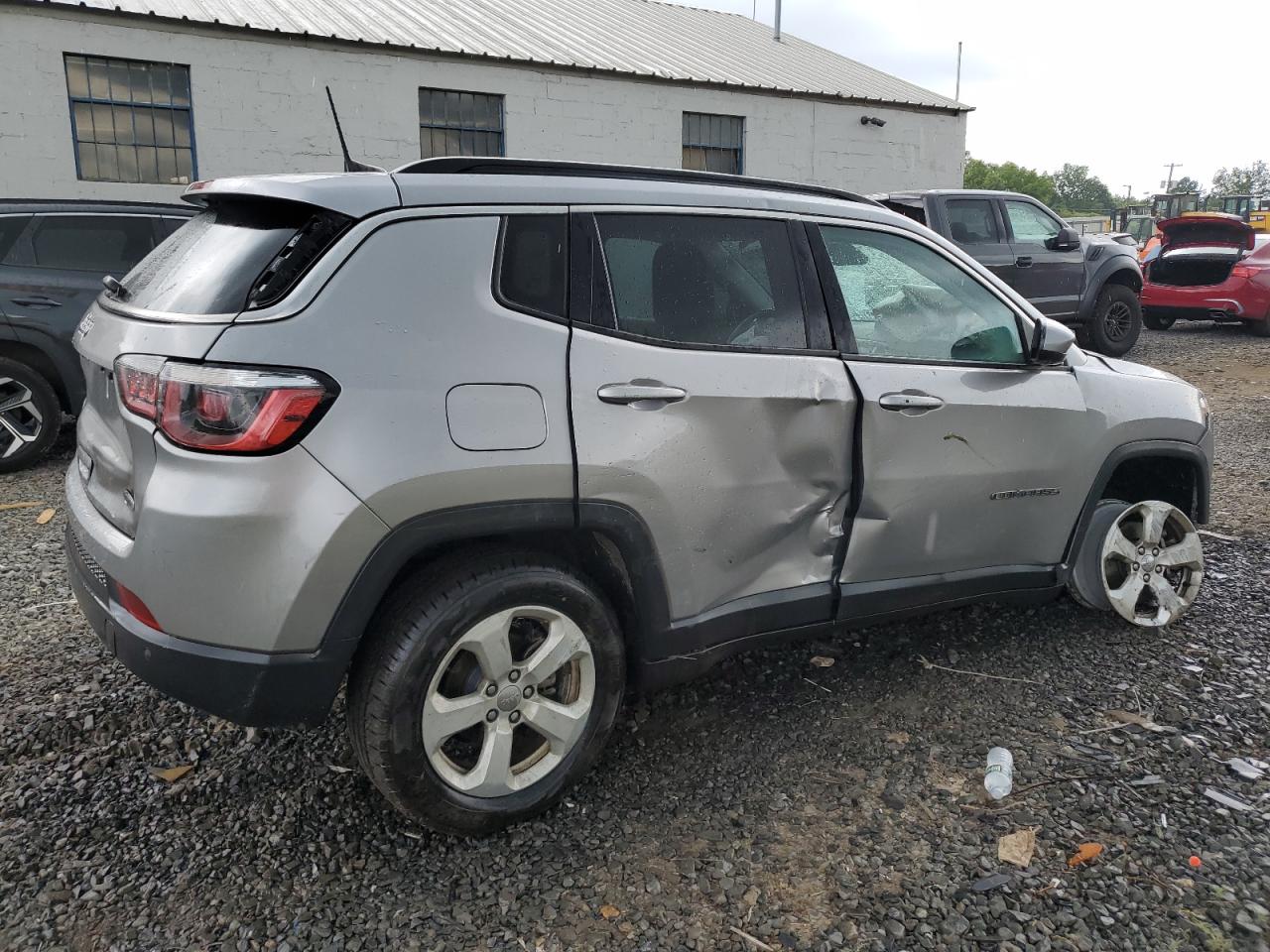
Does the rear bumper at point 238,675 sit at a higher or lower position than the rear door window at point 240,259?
lower

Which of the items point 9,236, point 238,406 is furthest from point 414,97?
point 238,406

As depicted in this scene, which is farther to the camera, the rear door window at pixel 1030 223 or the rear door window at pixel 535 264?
the rear door window at pixel 1030 223

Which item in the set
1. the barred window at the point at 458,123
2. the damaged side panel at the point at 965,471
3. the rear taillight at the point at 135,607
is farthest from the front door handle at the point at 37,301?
the barred window at the point at 458,123

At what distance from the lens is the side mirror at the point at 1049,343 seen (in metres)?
3.52

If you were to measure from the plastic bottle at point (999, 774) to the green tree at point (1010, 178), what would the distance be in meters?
106

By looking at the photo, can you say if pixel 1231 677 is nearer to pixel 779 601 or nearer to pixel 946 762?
pixel 946 762

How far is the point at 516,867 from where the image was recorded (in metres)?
2.59

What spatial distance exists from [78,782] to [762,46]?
21.6 m

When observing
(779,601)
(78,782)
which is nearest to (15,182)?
(78,782)

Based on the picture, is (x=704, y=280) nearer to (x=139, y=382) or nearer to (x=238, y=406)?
(x=238, y=406)

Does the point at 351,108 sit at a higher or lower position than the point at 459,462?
higher

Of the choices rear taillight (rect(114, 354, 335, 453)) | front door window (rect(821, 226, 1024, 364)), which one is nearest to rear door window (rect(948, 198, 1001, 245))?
front door window (rect(821, 226, 1024, 364))

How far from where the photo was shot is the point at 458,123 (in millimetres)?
15469

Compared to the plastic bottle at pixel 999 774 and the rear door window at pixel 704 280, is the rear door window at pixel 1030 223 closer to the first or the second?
the rear door window at pixel 704 280
